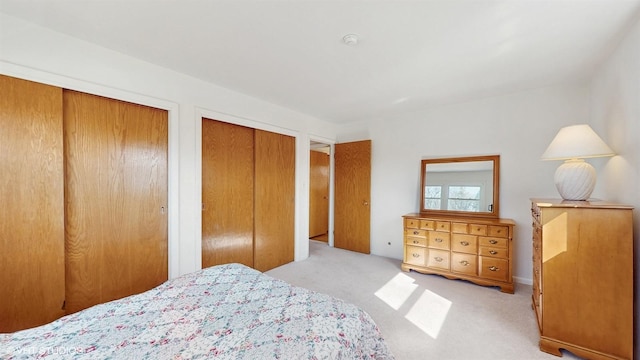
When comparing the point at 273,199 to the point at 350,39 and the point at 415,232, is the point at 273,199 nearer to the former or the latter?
the point at 415,232

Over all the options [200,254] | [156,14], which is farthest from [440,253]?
[156,14]

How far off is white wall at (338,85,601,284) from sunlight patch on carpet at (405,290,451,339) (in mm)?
1308

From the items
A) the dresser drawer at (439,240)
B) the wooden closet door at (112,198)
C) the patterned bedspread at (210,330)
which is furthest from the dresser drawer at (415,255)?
the wooden closet door at (112,198)

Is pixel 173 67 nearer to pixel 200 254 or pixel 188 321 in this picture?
pixel 200 254

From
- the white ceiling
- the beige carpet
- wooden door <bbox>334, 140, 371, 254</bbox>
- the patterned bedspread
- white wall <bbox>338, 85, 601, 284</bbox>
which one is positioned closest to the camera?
the patterned bedspread

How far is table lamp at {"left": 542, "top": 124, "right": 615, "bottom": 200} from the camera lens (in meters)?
1.91

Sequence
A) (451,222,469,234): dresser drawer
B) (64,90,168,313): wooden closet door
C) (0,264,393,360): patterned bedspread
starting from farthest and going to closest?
(451,222,469,234): dresser drawer < (64,90,168,313): wooden closet door < (0,264,393,360): patterned bedspread

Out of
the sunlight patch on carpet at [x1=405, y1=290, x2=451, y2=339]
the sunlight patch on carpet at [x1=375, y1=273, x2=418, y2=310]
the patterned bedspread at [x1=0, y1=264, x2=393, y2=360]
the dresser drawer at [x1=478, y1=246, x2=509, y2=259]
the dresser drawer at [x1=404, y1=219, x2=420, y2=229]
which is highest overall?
the dresser drawer at [x1=404, y1=219, x2=420, y2=229]

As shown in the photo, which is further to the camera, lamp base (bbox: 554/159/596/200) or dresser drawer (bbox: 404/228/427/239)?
dresser drawer (bbox: 404/228/427/239)

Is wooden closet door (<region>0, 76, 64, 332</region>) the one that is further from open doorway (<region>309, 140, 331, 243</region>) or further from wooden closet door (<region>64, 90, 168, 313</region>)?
open doorway (<region>309, 140, 331, 243</region>)

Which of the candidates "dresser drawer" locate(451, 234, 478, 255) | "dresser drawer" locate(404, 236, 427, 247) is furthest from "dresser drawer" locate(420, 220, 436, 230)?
"dresser drawer" locate(451, 234, 478, 255)

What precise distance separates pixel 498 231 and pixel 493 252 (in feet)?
0.82

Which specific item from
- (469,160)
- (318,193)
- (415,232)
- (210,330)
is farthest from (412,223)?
(210,330)

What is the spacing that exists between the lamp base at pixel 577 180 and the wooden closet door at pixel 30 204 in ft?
12.9
